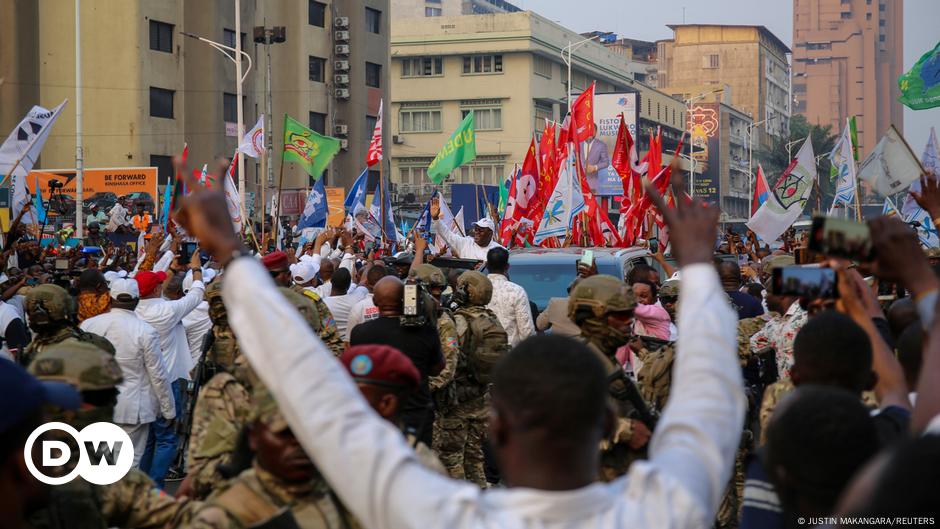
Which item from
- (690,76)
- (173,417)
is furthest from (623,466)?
(690,76)

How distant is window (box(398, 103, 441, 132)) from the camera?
77.7 meters

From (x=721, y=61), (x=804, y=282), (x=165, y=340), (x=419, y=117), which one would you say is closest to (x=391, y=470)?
(x=804, y=282)

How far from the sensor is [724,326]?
2342 mm

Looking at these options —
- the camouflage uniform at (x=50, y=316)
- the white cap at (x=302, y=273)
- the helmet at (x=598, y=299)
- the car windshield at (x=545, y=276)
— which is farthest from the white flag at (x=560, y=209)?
the helmet at (x=598, y=299)

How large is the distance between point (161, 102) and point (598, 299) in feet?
131

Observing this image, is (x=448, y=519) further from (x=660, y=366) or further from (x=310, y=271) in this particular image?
(x=310, y=271)

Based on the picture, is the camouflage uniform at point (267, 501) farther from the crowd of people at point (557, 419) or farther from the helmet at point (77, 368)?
the helmet at point (77, 368)

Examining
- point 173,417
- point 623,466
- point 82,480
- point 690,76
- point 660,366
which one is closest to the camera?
point 82,480

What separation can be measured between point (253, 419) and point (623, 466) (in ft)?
7.18

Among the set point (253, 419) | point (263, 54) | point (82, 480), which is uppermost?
point (263, 54)

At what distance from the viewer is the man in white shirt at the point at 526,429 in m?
2.14

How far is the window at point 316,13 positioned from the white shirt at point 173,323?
43316 millimetres

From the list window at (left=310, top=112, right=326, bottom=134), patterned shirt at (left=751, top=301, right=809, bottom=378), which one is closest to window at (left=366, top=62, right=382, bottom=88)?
window at (left=310, top=112, right=326, bottom=134)

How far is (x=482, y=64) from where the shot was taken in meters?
75.9
